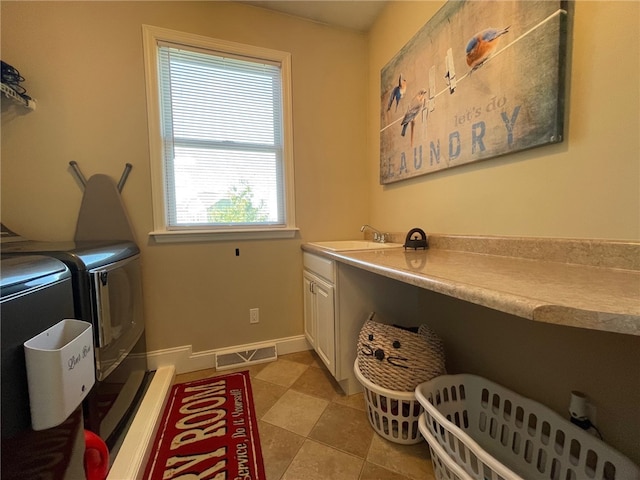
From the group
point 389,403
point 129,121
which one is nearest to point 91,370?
point 389,403

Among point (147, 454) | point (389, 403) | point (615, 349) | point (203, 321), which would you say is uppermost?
point (615, 349)

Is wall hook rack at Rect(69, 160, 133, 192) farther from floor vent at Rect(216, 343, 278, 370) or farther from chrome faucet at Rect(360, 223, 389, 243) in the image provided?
chrome faucet at Rect(360, 223, 389, 243)

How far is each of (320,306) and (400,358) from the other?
2.24ft

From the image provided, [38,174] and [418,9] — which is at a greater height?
[418,9]

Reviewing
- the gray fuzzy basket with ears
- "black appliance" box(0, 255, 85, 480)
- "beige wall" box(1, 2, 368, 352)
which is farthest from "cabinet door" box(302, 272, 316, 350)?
"black appliance" box(0, 255, 85, 480)

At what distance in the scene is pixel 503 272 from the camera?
0.89 m

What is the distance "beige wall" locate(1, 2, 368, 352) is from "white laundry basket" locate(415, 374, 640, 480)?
4.32ft

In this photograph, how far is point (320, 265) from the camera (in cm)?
176

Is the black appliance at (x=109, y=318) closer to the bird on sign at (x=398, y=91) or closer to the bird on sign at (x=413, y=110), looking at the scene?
the bird on sign at (x=413, y=110)

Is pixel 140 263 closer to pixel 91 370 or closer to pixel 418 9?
pixel 91 370

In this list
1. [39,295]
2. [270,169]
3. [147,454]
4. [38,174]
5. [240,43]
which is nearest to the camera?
[39,295]

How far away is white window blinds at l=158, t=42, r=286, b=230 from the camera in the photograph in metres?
1.88

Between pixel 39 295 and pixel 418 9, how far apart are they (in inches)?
92.4

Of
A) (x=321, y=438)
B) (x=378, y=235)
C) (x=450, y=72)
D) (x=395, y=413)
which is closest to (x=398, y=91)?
(x=450, y=72)
